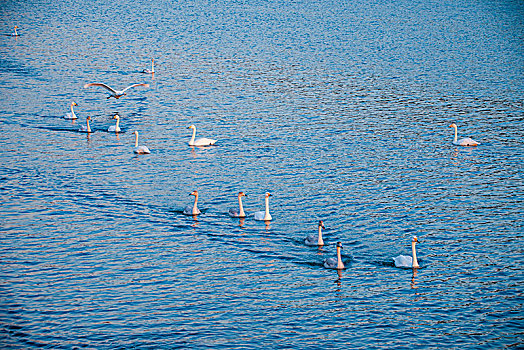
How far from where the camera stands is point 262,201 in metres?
29.8

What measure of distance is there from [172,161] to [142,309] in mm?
16272

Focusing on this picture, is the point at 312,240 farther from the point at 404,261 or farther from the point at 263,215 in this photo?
the point at 404,261

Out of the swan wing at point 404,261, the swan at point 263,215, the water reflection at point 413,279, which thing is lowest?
the water reflection at point 413,279

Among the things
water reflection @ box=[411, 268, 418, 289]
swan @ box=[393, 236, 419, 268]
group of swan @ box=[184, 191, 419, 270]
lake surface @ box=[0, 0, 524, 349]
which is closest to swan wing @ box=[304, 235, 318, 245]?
group of swan @ box=[184, 191, 419, 270]

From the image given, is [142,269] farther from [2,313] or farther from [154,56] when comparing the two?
[154,56]

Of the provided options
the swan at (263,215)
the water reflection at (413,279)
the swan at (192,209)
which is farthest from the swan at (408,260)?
the swan at (192,209)

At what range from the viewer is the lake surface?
66.3 feet

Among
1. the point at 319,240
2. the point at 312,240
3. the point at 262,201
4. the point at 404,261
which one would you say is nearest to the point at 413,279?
the point at 404,261

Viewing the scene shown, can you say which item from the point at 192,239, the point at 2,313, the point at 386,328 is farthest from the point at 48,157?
the point at 386,328

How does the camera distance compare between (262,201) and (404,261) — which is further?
(262,201)

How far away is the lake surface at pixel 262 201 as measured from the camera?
2020cm

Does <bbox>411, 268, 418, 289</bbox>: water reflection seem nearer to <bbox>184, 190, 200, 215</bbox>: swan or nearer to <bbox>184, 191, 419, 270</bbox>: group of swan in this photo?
<bbox>184, 191, 419, 270</bbox>: group of swan

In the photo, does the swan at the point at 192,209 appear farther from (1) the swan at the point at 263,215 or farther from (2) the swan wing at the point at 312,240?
(2) the swan wing at the point at 312,240

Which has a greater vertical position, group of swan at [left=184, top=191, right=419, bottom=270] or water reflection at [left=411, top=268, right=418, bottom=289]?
group of swan at [left=184, top=191, right=419, bottom=270]
